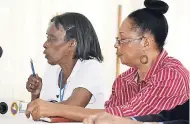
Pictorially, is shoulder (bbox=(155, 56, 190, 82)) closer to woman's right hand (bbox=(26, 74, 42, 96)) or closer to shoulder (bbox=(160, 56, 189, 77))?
shoulder (bbox=(160, 56, 189, 77))

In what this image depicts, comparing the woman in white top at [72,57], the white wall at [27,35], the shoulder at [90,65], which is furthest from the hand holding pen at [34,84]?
the white wall at [27,35]

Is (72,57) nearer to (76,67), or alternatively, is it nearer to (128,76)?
(76,67)

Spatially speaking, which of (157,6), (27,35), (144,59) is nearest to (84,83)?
(144,59)

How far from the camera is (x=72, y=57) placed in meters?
1.75

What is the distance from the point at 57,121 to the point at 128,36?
44cm

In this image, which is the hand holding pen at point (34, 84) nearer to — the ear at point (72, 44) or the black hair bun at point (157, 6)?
the ear at point (72, 44)

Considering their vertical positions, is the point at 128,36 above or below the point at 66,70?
above

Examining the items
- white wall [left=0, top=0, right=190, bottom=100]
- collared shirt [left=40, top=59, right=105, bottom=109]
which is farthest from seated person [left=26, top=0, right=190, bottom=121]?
white wall [left=0, top=0, right=190, bottom=100]

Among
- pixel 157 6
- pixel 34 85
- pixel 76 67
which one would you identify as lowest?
pixel 34 85

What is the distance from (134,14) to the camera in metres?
1.37

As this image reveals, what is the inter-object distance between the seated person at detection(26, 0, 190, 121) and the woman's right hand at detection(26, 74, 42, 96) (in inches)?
18.9

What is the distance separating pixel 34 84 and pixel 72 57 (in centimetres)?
25

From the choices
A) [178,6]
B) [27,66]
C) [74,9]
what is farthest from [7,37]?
[178,6]

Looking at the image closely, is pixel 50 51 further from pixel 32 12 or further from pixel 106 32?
pixel 106 32
